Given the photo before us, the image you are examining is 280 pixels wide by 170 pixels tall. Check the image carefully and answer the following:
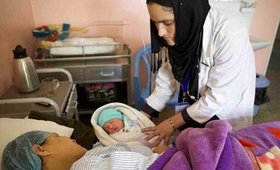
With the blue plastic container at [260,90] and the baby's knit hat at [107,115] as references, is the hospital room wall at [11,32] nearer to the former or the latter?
the baby's knit hat at [107,115]

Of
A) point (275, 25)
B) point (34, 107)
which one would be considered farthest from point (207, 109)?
point (275, 25)

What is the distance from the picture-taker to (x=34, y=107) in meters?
1.33

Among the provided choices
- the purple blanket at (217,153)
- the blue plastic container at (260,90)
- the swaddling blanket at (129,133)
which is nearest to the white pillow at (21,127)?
the swaddling blanket at (129,133)

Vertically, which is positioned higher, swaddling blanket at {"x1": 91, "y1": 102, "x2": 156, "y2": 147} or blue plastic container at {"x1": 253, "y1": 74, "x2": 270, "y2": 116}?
swaddling blanket at {"x1": 91, "y1": 102, "x2": 156, "y2": 147}

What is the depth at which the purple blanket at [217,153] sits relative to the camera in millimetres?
612

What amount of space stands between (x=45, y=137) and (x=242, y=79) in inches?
35.8

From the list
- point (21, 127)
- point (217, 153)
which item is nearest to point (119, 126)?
point (21, 127)

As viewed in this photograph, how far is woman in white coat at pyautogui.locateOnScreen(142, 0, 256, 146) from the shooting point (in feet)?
2.99

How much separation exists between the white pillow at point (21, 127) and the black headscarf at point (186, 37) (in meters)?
0.64

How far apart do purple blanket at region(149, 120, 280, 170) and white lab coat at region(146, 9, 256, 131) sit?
0.80ft

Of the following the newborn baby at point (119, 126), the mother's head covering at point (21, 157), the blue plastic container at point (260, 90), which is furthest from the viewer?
the blue plastic container at point (260, 90)

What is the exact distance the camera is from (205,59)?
102cm

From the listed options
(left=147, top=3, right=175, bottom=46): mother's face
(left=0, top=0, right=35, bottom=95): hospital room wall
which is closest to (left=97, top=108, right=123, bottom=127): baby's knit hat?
(left=147, top=3, right=175, bottom=46): mother's face

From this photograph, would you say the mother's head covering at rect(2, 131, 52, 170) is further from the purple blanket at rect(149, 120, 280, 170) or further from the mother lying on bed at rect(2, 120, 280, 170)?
the purple blanket at rect(149, 120, 280, 170)
